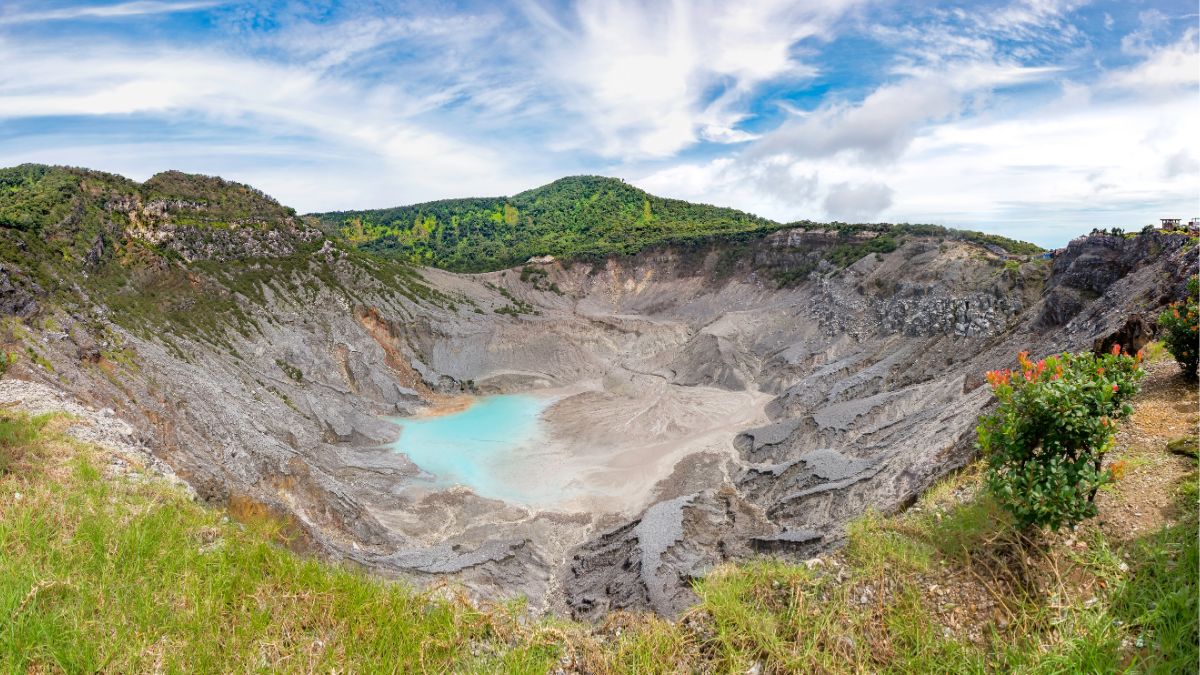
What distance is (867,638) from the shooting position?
17.4 ft

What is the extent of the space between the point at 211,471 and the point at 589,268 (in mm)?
72579

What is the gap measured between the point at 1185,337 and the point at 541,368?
4938 centimetres

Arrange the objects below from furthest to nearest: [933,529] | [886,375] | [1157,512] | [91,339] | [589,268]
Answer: [589,268] → [886,375] → [91,339] → [933,529] → [1157,512]

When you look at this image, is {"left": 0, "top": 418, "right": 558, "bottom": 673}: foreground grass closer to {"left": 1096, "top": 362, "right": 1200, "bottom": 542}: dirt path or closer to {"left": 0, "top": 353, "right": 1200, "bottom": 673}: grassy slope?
{"left": 0, "top": 353, "right": 1200, "bottom": 673}: grassy slope

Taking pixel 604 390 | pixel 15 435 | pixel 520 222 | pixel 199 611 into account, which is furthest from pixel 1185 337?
pixel 520 222

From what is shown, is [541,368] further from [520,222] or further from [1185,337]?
[520,222]

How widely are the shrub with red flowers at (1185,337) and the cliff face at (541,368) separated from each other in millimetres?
6005

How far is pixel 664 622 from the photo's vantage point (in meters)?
6.27

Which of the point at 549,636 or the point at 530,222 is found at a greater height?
the point at 530,222

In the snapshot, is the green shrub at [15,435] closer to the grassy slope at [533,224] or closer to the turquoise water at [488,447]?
the turquoise water at [488,447]

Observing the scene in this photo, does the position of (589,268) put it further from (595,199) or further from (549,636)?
(549,636)

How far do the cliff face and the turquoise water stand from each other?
1929 mm

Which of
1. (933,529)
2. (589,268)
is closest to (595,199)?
(589,268)

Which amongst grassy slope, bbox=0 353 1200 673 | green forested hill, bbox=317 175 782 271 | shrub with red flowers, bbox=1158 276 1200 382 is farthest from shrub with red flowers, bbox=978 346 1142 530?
green forested hill, bbox=317 175 782 271
